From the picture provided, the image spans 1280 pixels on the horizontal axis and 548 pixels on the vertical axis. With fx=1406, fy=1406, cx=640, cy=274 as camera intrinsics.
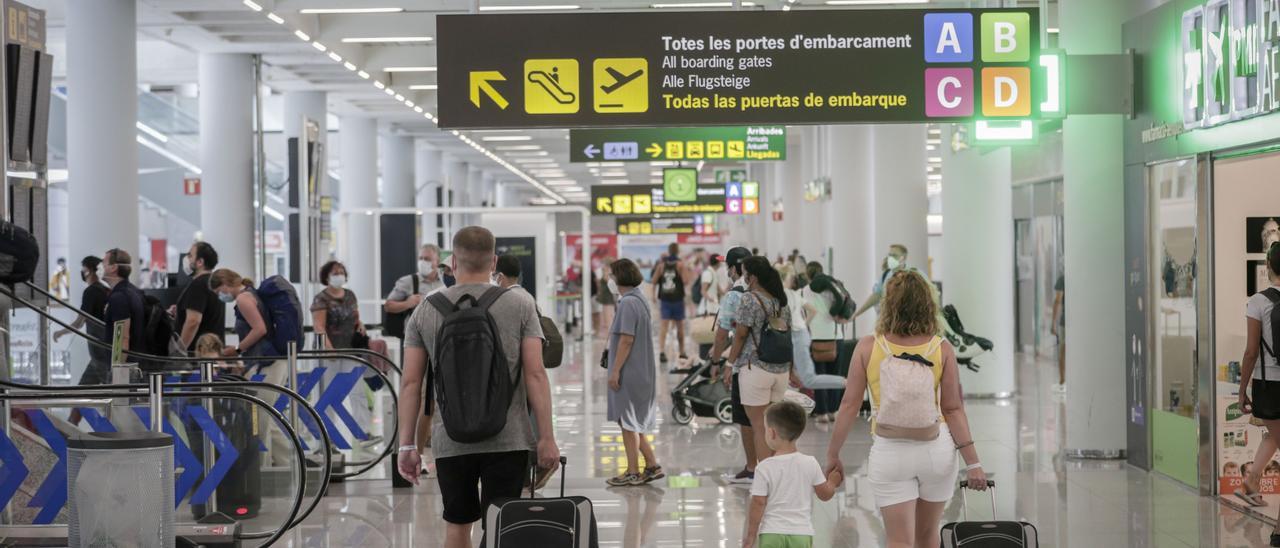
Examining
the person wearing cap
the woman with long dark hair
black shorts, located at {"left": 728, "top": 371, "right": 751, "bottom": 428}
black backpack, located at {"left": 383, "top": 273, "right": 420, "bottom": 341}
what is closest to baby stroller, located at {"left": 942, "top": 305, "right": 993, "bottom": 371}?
the person wearing cap

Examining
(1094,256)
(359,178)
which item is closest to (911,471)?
(1094,256)

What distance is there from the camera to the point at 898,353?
5.34 metres

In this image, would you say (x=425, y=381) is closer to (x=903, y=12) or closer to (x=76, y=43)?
(x=903, y=12)

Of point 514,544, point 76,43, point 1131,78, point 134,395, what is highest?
point 76,43

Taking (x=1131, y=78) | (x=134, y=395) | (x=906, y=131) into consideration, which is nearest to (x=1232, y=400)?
(x=1131, y=78)

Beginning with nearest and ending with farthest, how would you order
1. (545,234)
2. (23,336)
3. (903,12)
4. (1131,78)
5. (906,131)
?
(903,12) < (1131,78) < (23,336) < (906,131) < (545,234)

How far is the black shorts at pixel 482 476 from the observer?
509 centimetres

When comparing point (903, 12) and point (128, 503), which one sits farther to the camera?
point (903, 12)

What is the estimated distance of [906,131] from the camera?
17359 millimetres

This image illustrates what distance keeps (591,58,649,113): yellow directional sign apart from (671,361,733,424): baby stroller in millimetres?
4976

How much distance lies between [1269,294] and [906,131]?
10292 millimetres

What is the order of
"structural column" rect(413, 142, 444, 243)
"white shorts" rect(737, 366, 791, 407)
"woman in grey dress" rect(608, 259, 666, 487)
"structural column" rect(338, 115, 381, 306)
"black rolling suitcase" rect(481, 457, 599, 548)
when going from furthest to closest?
"structural column" rect(413, 142, 444, 243) < "structural column" rect(338, 115, 381, 306) < "woman in grey dress" rect(608, 259, 666, 487) < "white shorts" rect(737, 366, 791, 407) < "black rolling suitcase" rect(481, 457, 599, 548)

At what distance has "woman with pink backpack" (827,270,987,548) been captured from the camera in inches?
208

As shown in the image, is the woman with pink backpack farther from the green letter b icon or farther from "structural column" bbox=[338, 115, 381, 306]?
"structural column" bbox=[338, 115, 381, 306]
